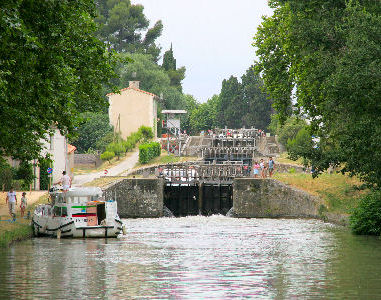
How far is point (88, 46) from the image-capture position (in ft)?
104

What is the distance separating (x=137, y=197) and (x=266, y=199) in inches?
353

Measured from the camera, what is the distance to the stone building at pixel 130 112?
116 meters

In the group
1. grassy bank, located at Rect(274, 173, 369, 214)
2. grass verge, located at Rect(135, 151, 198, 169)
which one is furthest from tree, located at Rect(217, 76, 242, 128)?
grassy bank, located at Rect(274, 173, 369, 214)

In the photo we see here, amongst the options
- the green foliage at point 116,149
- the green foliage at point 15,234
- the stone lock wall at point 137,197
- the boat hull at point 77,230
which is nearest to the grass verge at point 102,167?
the green foliage at point 116,149

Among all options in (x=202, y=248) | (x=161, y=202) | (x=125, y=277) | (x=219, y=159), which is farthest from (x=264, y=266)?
(x=219, y=159)

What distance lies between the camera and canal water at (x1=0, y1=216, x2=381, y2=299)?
21016mm

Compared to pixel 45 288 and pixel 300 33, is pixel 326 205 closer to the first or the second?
pixel 300 33

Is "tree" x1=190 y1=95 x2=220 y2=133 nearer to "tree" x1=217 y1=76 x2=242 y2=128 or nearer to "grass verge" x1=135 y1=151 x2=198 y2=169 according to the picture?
"tree" x1=217 y1=76 x2=242 y2=128

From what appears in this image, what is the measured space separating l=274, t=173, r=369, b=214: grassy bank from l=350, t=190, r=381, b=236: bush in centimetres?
786

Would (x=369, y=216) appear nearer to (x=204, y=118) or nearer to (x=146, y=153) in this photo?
(x=146, y=153)

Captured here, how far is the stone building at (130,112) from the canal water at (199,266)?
72393mm

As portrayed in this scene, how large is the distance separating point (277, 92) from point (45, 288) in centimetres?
3216

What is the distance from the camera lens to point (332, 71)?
39.9 m

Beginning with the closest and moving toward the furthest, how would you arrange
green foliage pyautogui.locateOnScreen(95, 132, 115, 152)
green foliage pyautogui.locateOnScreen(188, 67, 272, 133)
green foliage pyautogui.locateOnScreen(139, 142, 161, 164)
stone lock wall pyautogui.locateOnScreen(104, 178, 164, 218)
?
stone lock wall pyautogui.locateOnScreen(104, 178, 164, 218) → green foliage pyautogui.locateOnScreen(139, 142, 161, 164) → green foliage pyautogui.locateOnScreen(95, 132, 115, 152) → green foliage pyautogui.locateOnScreen(188, 67, 272, 133)
